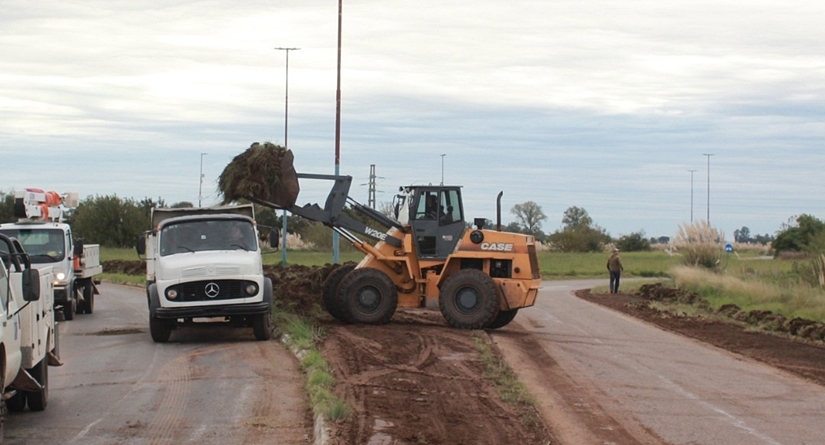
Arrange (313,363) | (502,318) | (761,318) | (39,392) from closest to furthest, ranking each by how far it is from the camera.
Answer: (39,392)
(313,363)
(502,318)
(761,318)

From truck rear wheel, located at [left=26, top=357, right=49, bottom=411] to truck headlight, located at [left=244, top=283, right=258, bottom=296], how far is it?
6.85 m

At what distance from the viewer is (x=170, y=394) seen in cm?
1342

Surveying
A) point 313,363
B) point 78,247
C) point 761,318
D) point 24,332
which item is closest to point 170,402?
point 24,332

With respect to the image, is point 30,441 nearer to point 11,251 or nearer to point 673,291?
point 11,251

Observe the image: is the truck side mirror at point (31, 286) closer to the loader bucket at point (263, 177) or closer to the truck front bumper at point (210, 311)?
the truck front bumper at point (210, 311)

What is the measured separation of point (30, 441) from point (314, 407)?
2.95m

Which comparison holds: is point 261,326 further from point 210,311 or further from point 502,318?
point 502,318

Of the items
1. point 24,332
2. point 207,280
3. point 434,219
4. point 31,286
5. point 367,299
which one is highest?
point 434,219

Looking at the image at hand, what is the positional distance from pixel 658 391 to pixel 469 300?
801 centimetres

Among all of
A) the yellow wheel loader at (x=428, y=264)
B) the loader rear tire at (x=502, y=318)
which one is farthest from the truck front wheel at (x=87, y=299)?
the loader rear tire at (x=502, y=318)

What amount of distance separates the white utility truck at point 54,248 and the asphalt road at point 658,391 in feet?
32.9

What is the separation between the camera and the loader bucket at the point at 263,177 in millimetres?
22000

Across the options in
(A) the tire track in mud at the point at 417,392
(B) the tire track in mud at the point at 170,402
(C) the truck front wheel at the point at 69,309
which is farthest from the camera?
(C) the truck front wheel at the point at 69,309

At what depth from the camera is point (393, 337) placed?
771 inches
